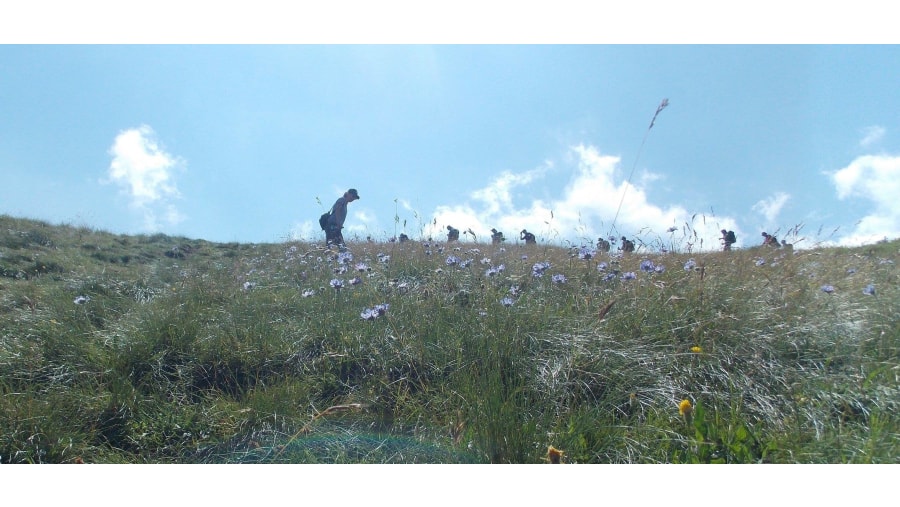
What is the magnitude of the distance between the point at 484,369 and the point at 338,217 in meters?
5.69

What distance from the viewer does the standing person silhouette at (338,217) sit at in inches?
298

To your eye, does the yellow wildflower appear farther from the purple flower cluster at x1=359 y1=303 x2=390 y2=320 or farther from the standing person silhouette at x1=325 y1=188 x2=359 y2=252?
the standing person silhouette at x1=325 y1=188 x2=359 y2=252

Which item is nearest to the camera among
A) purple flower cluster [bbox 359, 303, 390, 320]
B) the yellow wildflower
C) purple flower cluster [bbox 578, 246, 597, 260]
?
the yellow wildflower

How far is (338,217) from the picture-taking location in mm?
7887

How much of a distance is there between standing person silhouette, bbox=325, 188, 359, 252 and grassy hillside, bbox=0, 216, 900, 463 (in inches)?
132

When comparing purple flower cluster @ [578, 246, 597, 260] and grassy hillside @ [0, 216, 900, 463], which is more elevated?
purple flower cluster @ [578, 246, 597, 260]

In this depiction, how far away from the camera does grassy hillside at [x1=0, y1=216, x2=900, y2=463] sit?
2146 mm

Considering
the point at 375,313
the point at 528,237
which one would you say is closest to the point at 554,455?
the point at 375,313

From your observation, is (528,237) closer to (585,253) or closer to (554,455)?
(585,253)

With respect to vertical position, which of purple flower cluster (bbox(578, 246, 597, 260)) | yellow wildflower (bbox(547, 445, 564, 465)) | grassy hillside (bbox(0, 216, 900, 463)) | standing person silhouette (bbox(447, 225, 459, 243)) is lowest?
yellow wildflower (bbox(547, 445, 564, 465))

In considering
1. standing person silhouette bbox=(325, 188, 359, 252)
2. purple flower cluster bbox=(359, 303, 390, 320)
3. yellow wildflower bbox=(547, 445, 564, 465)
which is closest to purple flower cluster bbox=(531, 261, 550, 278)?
purple flower cluster bbox=(359, 303, 390, 320)

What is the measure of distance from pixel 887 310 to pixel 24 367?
4.60m

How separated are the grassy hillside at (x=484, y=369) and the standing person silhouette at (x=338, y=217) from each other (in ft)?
11.0

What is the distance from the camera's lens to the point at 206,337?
10.7 ft
